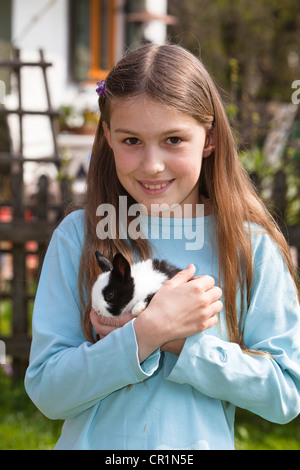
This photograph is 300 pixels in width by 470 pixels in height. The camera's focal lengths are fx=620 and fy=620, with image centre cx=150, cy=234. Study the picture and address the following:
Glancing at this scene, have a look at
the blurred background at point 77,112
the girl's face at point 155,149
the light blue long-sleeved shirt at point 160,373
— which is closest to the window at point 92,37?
the blurred background at point 77,112

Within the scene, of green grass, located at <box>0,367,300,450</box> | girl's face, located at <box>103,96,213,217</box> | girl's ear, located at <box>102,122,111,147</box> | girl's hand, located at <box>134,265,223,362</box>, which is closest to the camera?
girl's hand, located at <box>134,265,223,362</box>

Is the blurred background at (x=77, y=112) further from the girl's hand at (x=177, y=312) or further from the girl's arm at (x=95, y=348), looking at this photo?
the girl's hand at (x=177, y=312)

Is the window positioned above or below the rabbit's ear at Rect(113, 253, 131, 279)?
above

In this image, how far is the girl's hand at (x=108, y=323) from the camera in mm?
1829

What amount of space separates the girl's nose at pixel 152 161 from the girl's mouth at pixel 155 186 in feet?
0.23

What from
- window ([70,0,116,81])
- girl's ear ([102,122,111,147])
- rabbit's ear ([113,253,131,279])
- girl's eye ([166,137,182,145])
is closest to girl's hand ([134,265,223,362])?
rabbit's ear ([113,253,131,279])

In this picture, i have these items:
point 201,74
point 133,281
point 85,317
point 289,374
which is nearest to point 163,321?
point 133,281

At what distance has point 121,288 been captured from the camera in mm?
1804

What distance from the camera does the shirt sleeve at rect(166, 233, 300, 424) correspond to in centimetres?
179

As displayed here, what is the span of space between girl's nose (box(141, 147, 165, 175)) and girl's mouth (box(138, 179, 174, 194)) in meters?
0.07

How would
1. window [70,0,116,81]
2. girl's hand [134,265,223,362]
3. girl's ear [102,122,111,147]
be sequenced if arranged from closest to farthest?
1. girl's hand [134,265,223,362]
2. girl's ear [102,122,111,147]
3. window [70,0,116,81]

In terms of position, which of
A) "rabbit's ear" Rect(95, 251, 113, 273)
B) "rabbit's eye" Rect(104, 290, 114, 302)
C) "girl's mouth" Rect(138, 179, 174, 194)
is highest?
"girl's mouth" Rect(138, 179, 174, 194)

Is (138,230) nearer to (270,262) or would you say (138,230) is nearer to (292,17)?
(270,262)

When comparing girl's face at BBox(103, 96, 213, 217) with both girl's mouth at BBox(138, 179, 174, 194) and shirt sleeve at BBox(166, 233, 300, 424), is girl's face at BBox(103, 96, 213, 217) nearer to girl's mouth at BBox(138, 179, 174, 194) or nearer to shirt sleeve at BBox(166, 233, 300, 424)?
girl's mouth at BBox(138, 179, 174, 194)
